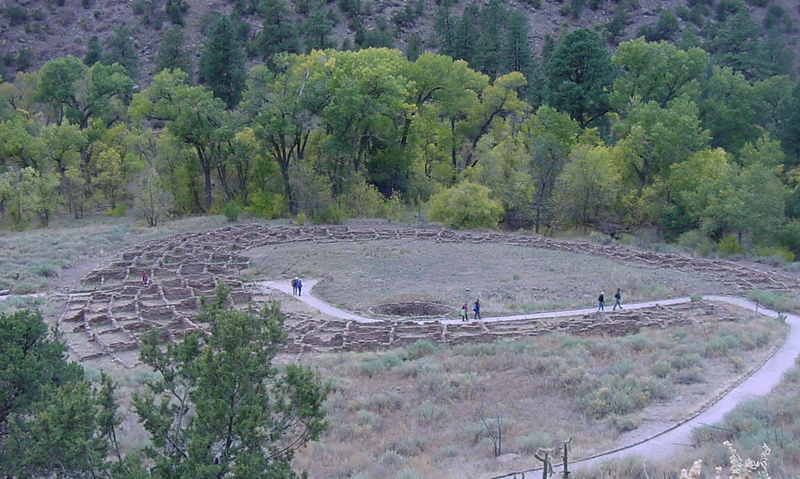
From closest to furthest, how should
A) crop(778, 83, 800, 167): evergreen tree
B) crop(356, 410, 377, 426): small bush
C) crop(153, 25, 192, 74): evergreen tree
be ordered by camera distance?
1. crop(356, 410, 377, 426): small bush
2. crop(778, 83, 800, 167): evergreen tree
3. crop(153, 25, 192, 74): evergreen tree

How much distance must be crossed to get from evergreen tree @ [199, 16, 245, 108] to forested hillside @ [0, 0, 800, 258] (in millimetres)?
124

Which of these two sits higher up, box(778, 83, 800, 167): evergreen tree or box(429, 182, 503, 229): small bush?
box(778, 83, 800, 167): evergreen tree

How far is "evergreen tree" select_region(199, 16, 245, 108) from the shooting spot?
197 ft

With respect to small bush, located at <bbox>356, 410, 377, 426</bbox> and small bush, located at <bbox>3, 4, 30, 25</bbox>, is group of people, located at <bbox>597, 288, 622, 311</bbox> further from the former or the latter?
small bush, located at <bbox>3, 4, 30, 25</bbox>

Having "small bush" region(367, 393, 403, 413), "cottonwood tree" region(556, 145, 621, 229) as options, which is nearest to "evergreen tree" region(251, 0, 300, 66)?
"cottonwood tree" region(556, 145, 621, 229)

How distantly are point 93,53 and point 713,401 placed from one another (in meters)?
74.1

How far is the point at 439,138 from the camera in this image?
56094 millimetres

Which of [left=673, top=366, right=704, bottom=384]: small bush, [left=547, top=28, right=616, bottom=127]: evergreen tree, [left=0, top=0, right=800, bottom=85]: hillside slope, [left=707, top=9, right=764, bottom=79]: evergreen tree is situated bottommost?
[left=673, top=366, right=704, bottom=384]: small bush

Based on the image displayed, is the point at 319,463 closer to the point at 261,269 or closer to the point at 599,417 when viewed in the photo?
the point at 599,417

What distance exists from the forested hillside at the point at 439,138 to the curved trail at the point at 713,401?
14397 millimetres

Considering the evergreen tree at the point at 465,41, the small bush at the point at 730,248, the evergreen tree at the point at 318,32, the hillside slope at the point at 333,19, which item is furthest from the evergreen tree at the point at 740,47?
the evergreen tree at the point at 318,32

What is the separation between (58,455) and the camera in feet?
29.6

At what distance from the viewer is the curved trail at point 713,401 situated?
12.6 meters

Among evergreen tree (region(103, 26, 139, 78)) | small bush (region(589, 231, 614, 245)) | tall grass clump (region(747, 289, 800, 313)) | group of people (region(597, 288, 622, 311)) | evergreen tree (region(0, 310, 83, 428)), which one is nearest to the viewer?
evergreen tree (region(0, 310, 83, 428))
